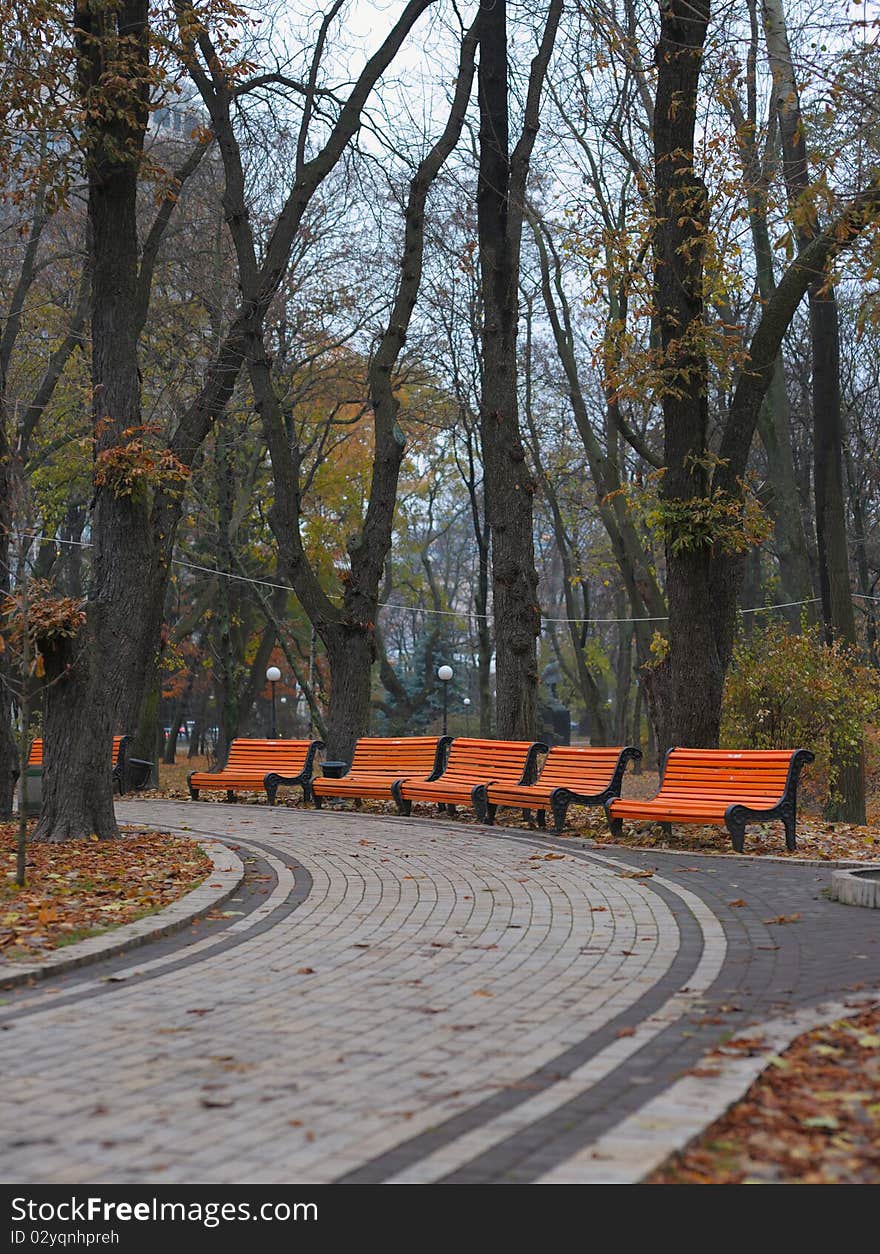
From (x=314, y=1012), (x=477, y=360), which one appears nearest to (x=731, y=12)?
(x=314, y=1012)

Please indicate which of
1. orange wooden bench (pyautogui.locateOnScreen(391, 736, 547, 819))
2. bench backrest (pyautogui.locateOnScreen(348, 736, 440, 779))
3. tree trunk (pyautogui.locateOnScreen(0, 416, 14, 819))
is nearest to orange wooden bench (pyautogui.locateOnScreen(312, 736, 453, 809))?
bench backrest (pyautogui.locateOnScreen(348, 736, 440, 779))

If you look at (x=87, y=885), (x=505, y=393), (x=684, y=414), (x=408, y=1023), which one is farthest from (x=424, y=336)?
(x=408, y=1023)

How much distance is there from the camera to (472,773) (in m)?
16.8

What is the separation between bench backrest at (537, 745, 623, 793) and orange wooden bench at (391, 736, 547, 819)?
47 cm

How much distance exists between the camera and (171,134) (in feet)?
92.8

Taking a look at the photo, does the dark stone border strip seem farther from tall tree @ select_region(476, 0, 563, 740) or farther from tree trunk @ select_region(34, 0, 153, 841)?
tall tree @ select_region(476, 0, 563, 740)

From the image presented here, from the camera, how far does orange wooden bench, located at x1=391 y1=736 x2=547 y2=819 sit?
15.9 meters

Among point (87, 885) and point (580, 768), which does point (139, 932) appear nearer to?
point (87, 885)

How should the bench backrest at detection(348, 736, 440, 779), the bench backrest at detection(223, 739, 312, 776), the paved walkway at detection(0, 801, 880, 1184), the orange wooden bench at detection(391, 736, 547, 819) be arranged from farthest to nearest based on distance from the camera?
the bench backrest at detection(223, 739, 312, 776), the bench backrest at detection(348, 736, 440, 779), the orange wooden bench at detection(391, 736, 547, 819), the paved walkway at detection(0, 801, 880, 1184)

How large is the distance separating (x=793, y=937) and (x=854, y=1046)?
2.66 m

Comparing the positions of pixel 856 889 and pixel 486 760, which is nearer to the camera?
pixel 856 889

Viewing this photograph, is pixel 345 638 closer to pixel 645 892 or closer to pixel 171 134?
pixel 645 892

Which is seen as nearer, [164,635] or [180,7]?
[180,7]

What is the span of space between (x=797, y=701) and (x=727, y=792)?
6.28m
